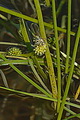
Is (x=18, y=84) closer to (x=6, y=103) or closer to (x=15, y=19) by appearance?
(x=6, y=103)

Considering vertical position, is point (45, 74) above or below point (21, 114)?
above

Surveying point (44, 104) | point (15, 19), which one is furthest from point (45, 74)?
point (15, 19)

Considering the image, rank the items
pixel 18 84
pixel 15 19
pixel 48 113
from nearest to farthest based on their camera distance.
Result: 1. pixel 48 113
2. pixel 18 84
3. pixel 15 19

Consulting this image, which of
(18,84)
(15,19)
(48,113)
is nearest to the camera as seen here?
(48,113)

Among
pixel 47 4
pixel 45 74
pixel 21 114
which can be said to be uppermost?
pixel 47 4

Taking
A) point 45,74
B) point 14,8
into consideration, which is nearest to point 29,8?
point 14,8

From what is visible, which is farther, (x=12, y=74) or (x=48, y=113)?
(x=12, y=74)

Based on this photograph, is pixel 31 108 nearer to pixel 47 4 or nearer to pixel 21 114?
pixel 21 114

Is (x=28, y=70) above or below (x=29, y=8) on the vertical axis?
below

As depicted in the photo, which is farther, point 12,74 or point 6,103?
point 12,74
